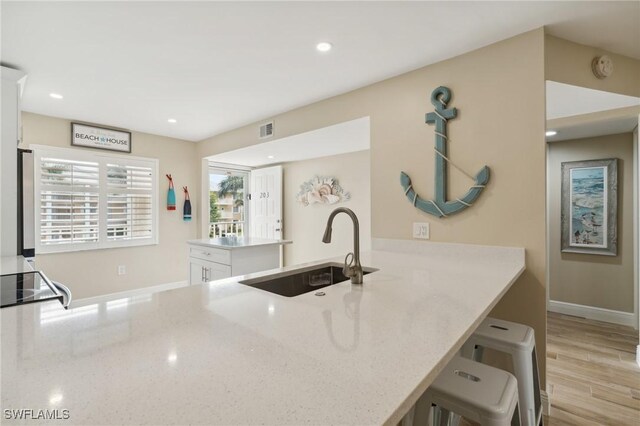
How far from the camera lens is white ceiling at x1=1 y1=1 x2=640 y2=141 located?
1697 mm

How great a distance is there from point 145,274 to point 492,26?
475 cm

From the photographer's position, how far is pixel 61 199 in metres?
3.62

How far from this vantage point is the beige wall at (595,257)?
3215 millimetres

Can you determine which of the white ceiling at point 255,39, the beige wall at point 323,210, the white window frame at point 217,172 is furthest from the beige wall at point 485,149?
the white window frame at point 217,172

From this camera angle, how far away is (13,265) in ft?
6.01

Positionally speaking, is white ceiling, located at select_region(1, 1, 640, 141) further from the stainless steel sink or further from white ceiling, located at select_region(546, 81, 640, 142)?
the stainless steel sink

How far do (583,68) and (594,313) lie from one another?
2.77m

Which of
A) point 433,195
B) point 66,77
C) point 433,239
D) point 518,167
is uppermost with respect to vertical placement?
point 66,77

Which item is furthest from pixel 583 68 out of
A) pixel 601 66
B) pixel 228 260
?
pixel 228 260

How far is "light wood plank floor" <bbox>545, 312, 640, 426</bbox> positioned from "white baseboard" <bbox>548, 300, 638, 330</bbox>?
0.08 meters

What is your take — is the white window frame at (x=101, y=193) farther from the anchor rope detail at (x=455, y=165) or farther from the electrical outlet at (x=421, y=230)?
the anchor rope detail at (x=455, y=165)

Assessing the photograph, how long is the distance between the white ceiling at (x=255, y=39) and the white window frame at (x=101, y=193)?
0.85m

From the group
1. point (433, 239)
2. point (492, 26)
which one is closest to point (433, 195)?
point (433, 239)

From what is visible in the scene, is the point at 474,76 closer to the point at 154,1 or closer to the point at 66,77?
the point at 154,1
